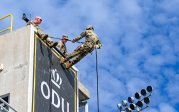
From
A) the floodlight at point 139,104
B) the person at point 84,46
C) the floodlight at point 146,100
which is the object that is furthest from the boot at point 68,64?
the floodlight at point 146,100

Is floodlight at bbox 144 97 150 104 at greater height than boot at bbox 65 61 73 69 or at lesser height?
lesser

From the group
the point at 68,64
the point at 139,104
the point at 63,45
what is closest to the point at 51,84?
the point at 68,64

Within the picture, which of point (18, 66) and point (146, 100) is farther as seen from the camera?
point (146, 100)

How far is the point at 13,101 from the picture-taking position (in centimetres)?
3450

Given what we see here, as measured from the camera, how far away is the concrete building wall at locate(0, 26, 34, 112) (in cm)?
3441

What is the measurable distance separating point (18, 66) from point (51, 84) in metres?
1.97

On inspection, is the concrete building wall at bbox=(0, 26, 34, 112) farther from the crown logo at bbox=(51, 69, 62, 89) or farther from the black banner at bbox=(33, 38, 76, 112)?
the crown logo at bbox=(51, 69, 62, 89)

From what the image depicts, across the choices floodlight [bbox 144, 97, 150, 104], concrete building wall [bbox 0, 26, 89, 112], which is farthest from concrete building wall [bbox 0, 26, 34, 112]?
floodlight [bbox 144, 97, 150, 104]

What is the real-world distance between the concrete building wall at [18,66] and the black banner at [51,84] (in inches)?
16.1

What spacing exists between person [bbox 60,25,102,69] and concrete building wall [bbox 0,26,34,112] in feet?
9.15

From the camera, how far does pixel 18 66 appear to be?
35.5 metres

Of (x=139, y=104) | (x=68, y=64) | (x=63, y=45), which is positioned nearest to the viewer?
(x=68, y=64)

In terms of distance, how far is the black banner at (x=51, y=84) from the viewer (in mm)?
35266

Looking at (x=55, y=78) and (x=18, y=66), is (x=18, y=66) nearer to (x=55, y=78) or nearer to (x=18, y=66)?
(x=18, y=66)
